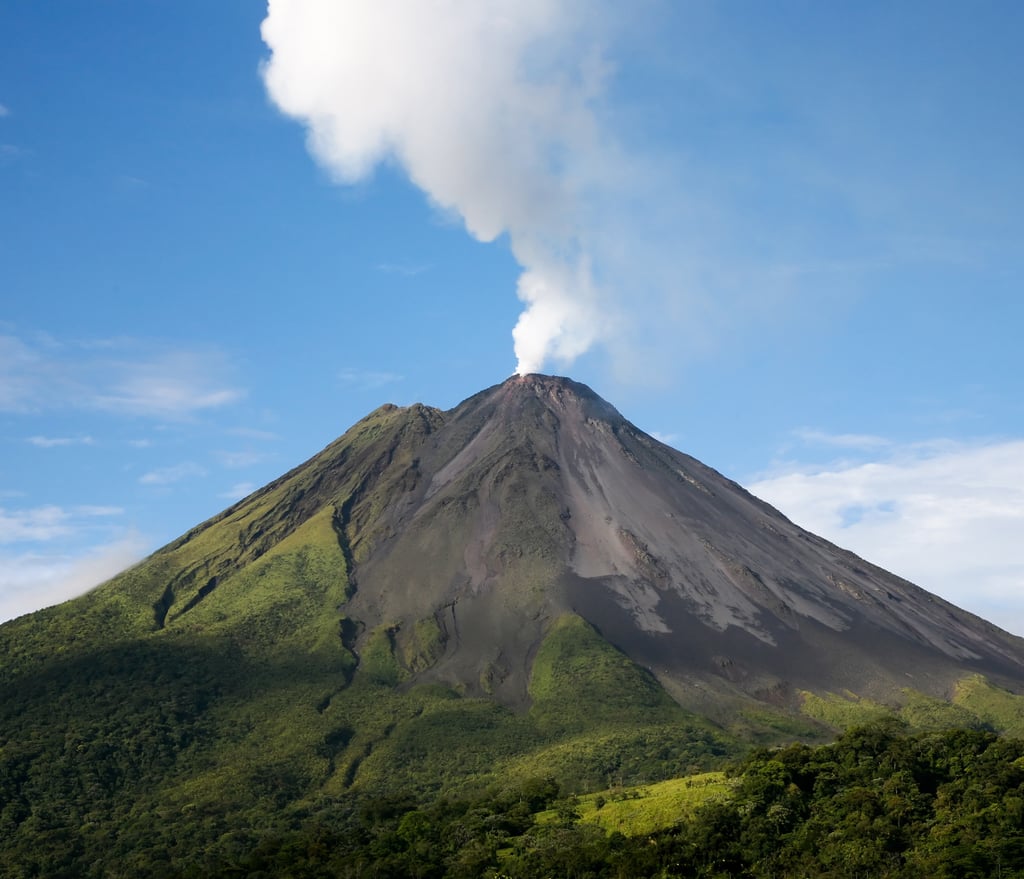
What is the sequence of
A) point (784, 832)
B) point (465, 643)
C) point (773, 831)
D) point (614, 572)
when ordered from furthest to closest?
point (614, 572), point (465, 643), point (784, 832), point (773, 831)

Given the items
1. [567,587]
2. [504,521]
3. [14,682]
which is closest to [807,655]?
[567,587]

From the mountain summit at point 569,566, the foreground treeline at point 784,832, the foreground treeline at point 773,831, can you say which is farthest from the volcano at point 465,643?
the foreground treeline at point 784,832

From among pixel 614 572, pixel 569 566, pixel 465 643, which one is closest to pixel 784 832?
pixel 465 643

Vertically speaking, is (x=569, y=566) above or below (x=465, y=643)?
above

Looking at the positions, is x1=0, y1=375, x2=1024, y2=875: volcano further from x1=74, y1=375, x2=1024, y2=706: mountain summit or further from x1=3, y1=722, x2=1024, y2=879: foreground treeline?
x1=3, y1=722, x2=1024, y2=879: foreground treeline

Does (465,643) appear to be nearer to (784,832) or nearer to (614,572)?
(614,572)

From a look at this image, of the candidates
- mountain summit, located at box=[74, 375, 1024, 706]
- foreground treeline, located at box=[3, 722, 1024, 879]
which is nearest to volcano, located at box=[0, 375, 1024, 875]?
mountain summit, located at box=[74, 375, 1024, 706]

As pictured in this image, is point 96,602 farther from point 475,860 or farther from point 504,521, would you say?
point 475,860
